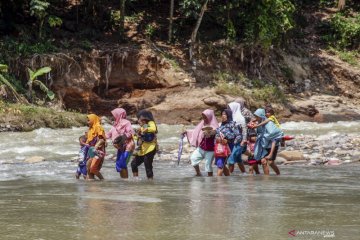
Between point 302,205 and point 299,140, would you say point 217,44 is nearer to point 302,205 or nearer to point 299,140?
point 299,140

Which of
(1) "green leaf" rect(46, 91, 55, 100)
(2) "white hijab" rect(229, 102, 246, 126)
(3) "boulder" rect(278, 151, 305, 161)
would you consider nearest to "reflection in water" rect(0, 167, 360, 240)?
(2) "white hijab" rect(229, 102, 246, 126)

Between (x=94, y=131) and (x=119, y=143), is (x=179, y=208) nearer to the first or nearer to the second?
(x=119, y=143)

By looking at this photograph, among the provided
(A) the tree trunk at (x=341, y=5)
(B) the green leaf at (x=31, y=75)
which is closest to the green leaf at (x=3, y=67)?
(B) the green leaf at (x=31, y=75)

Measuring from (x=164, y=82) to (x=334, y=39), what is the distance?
12.7 metres

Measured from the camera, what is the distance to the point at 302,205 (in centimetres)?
722

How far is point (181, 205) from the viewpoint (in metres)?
7.24

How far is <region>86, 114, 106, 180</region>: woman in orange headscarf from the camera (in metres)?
10.6

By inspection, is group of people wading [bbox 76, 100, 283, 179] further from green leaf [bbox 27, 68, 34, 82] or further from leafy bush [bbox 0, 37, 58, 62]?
leafy bush [bbox 0, 37, 58, 62]

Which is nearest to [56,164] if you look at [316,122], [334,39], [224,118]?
[224,118]

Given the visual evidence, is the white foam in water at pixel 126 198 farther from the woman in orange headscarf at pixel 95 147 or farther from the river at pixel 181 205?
the woman in orange headscarf at pixel 95 147

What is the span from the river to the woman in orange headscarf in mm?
454

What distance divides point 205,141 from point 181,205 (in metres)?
4.16

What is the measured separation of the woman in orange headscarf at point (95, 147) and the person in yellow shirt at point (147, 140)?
62 centimetres

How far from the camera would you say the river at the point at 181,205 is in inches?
221
